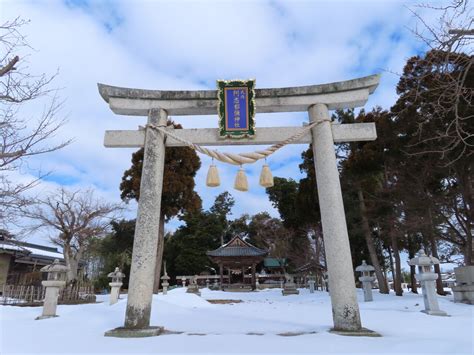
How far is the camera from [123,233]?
3138 centimetres

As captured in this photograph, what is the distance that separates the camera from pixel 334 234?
232 inches

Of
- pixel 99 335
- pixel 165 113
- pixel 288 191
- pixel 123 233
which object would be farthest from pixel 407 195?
pixel 123 233

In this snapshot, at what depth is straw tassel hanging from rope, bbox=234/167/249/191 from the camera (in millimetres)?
6434

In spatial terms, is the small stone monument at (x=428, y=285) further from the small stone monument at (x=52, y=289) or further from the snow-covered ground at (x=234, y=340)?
the small stone monument at (x=52, y=289)

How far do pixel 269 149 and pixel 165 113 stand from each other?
2.34m

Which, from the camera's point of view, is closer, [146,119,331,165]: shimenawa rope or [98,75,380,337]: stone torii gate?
[98,75,380,337]: stone torii gate

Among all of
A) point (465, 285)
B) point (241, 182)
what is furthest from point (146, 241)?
point (465, 285)

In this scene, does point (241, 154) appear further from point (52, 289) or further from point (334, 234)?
point (52, 289)

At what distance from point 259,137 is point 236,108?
2.51 feet

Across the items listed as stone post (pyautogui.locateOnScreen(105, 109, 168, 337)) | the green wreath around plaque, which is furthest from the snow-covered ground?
the green wreath around plaque

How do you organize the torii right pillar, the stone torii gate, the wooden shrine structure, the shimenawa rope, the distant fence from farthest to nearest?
the wooden shrine structure < the distant fence < the shimenawa rope < the stone torii gate < the torii right pillar

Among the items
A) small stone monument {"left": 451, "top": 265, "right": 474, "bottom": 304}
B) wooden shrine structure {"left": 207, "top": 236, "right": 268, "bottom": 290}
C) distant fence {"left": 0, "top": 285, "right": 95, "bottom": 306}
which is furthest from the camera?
wooden shrine structure {"left": 207, "top": 236, "right": 268, "bottom": 290}

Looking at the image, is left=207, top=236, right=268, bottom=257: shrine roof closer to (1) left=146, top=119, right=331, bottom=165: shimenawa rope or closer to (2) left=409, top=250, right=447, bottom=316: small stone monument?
(2) left=409, top=250, right=447, bottom=316: small stone monument

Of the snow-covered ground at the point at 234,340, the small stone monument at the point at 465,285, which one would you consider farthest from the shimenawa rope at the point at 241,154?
the small stone monument at the point at 465,285
